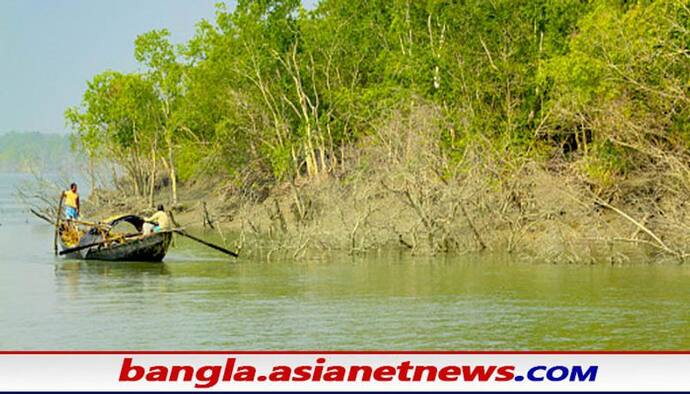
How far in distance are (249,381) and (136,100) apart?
41.8 meters

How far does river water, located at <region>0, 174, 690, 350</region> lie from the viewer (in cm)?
2044

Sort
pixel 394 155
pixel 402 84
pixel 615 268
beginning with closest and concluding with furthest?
pixel 615 268 → pixel 394 155 → pixel 402 84

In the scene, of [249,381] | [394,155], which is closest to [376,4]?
[394,155]

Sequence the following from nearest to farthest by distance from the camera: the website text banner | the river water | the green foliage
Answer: the website text banner, the river water, the green foliage

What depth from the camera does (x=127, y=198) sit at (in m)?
55.6

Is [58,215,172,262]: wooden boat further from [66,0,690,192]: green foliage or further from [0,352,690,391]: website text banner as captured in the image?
[0,352,690,391]: website text banner

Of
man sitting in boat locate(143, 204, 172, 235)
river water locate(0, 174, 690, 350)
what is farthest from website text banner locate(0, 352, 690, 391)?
man sitting in boat locate(143, 204, 172, 235)

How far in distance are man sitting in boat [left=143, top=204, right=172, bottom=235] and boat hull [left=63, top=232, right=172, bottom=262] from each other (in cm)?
24

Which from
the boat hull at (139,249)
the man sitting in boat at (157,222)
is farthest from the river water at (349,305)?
the man sitting in boat at (157,222)

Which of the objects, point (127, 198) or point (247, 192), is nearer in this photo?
point (247, 192)

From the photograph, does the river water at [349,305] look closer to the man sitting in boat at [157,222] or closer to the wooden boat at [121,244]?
the wooden boat at [121,244]

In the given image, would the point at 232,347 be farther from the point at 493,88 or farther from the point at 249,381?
the point at 493,88

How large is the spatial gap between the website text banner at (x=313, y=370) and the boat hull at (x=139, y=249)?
1201cm

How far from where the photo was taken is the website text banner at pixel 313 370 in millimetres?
14406
